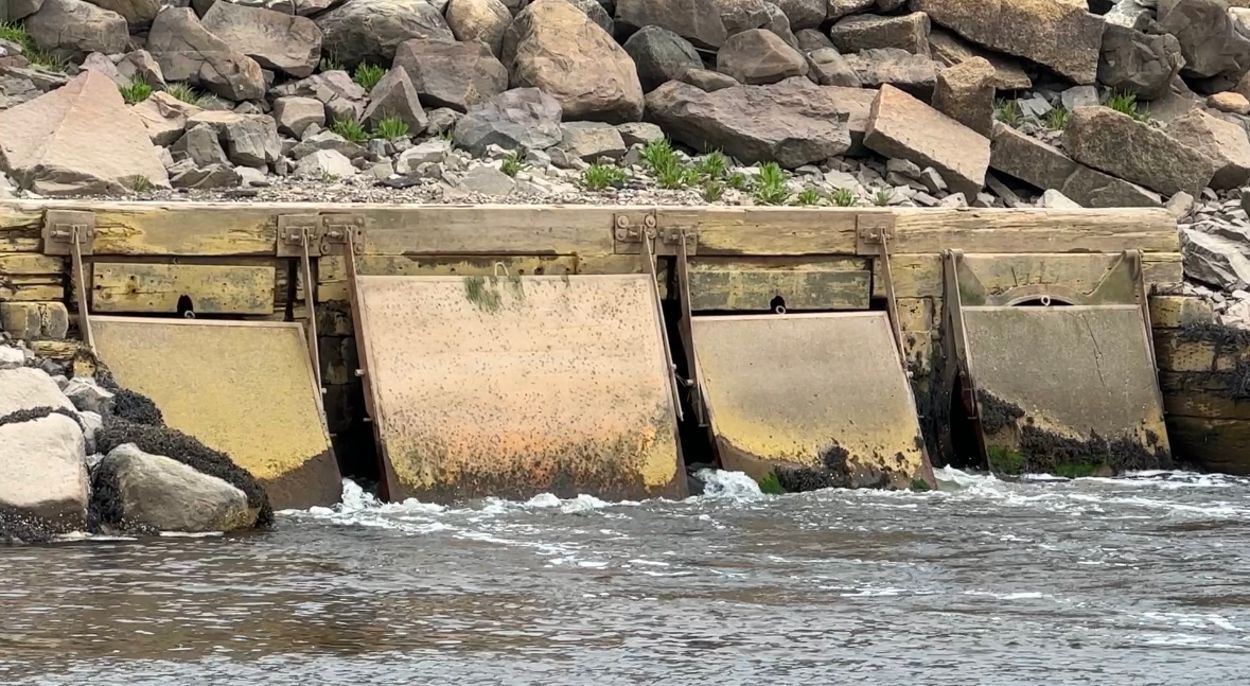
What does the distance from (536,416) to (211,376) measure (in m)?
1.88

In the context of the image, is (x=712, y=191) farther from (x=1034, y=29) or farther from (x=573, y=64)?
(x=1034, y=29)

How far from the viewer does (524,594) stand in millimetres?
8828

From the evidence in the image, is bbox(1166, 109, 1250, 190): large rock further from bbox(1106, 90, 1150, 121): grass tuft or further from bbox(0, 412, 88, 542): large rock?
bbox(0, 412, 88, 542): large rock

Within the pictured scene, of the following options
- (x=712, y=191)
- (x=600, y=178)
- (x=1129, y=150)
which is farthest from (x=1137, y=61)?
(x=600, y=178)

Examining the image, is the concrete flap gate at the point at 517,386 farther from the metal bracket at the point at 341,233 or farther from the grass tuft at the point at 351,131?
the grass tuft at the point at 351,131

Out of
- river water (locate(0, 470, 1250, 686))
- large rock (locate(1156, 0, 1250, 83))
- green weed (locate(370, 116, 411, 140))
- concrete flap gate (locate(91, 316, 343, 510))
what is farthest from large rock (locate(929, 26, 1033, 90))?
concrete flap gate (locate(91, 316, 343, 510))

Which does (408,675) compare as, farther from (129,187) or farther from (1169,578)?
(129,187)

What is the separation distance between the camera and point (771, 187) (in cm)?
1641

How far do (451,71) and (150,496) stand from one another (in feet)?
27.3

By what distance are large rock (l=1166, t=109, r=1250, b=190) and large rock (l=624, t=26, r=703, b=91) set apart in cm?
471

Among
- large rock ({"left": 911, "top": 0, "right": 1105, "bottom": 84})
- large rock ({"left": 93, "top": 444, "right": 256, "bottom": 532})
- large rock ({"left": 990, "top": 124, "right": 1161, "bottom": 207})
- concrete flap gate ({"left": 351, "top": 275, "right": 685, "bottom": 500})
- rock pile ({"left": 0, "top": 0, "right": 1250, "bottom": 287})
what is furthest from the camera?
large rock ({"left": 911, "top": 0, "right": 1105, "bottom": 84})

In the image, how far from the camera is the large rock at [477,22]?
18391mm

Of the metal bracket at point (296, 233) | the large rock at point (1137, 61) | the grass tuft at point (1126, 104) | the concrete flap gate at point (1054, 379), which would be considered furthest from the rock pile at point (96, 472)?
the large rock at point (1137, 61)

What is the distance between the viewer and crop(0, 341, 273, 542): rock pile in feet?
31.0
